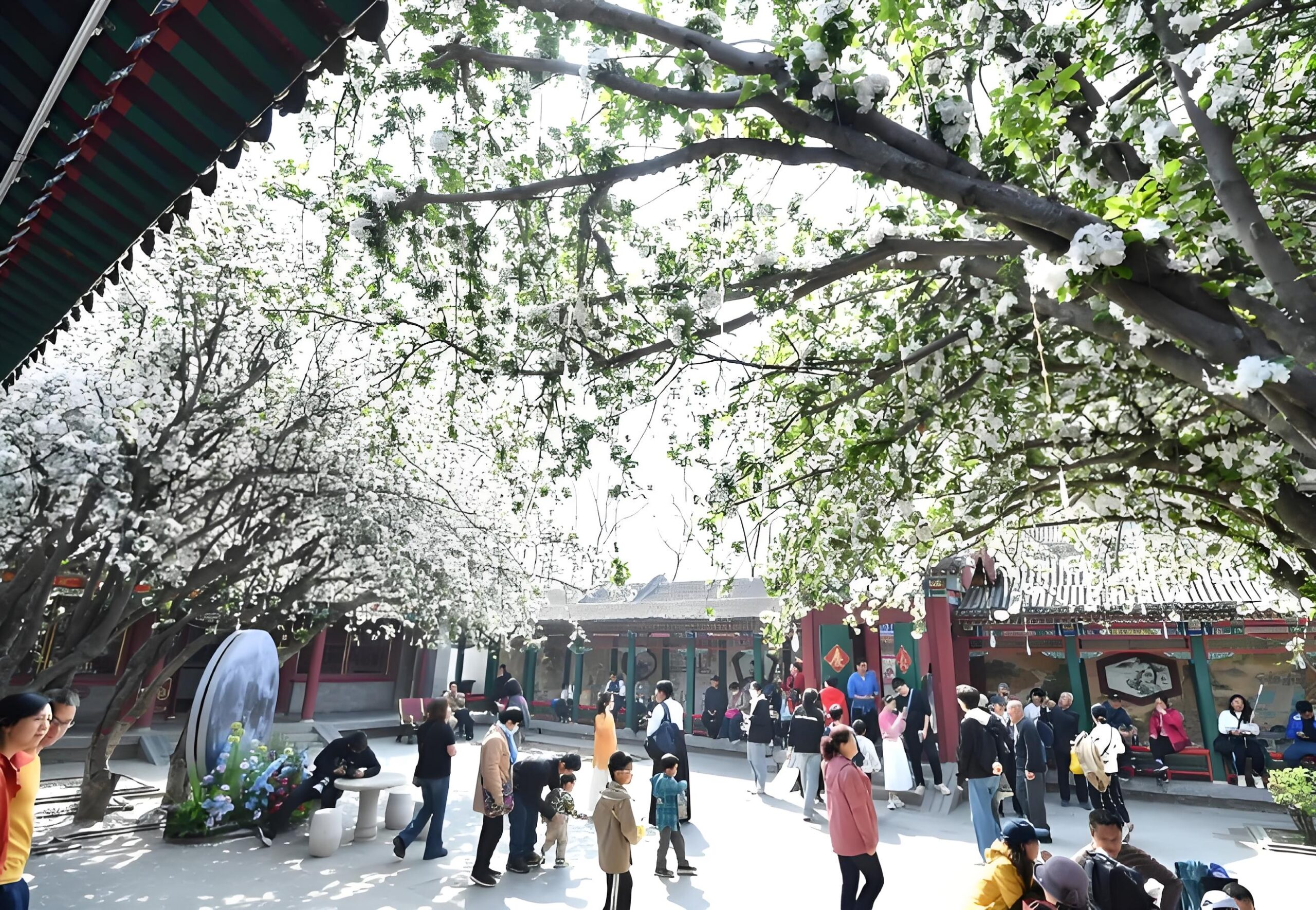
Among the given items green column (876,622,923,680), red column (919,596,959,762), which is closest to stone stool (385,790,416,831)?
red column (919,596,959,762)

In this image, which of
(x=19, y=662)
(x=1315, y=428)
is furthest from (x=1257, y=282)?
(x=19, y=662)

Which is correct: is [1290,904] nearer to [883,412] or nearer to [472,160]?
[883,412]

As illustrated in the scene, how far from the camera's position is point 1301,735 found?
41.2 ft

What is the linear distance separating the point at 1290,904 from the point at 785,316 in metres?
7.85

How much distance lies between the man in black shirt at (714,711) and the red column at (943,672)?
6.66 metres

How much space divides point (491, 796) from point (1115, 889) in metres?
5.51

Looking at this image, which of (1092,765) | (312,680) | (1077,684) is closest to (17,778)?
(1092,765)

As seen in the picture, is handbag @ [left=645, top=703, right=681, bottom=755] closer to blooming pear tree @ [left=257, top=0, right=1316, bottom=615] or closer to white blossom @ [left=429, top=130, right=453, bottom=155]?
blooming pear tree @ [left=257, top=0, right=1316, bottom=615]

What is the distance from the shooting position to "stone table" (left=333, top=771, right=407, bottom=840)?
337 inches

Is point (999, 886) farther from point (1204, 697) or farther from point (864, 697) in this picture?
point (1204, 697)

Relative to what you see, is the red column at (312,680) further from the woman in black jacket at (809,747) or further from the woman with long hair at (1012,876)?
the woman with long hair at (1012,876)

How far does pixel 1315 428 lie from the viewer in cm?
256

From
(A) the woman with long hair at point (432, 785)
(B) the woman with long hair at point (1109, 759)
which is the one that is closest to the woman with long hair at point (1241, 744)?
(B) the woman with long hair at point (1109, 759)

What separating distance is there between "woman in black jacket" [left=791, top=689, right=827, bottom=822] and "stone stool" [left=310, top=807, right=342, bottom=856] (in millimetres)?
6316
